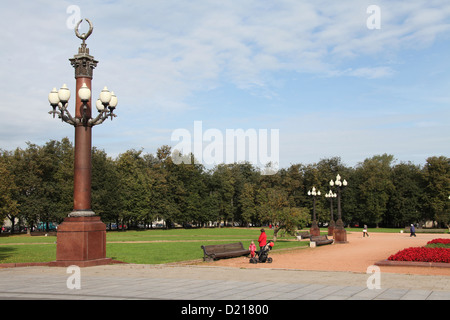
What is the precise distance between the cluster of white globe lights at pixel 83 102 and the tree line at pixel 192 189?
40.7m

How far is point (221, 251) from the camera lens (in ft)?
62.7

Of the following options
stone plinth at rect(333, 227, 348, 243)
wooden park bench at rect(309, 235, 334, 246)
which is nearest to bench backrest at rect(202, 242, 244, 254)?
wooden park bench at rect(309, 235, 334, 246)

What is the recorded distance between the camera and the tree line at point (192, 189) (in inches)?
2512

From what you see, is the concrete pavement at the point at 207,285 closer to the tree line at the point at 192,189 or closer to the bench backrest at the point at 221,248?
the bench backrest at the point at 221,248

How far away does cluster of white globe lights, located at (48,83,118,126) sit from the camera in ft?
47.4

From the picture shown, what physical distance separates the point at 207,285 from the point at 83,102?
25.9 ft

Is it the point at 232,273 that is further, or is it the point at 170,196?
the point at 170,196

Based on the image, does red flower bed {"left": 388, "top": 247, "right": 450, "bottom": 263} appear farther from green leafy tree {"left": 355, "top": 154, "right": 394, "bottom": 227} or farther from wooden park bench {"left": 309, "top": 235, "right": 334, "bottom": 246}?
green leafy tree {"left": 355, "top": 154, "right": 394, "bottom": 227}

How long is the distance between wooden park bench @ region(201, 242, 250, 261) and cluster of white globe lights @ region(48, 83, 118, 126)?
6.77 m

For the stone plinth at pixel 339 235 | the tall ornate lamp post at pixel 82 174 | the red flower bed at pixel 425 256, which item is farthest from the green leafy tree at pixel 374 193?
the tall ornate lamp post at pixel 82 174

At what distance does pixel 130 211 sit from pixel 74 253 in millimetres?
58024

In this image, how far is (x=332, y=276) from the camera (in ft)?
39.3
